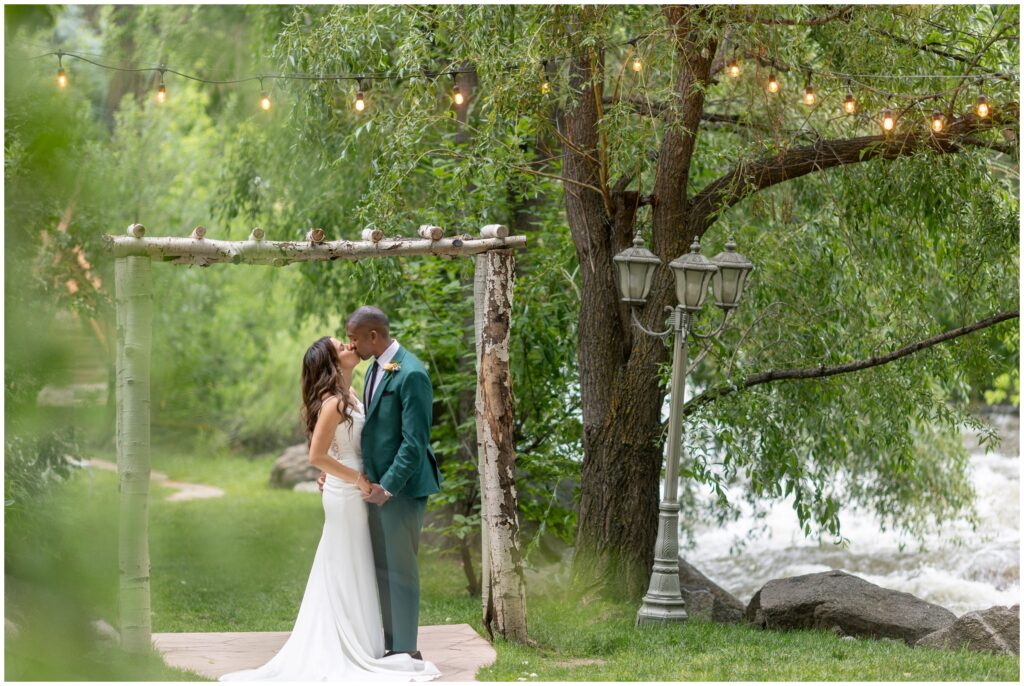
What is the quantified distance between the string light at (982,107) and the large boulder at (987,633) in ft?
9.83

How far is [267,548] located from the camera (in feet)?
4.47

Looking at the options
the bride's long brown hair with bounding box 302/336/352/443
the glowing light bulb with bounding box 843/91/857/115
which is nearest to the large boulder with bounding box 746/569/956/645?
the glowing light bulb with bounding box 843/91/857/115

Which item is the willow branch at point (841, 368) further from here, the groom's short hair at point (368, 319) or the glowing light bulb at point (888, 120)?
the groom's short hair at point (368, 319)

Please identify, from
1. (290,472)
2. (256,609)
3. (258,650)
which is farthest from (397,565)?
(290,472)

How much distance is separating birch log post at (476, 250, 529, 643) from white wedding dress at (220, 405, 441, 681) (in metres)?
0.79

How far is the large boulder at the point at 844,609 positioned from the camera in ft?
24.2

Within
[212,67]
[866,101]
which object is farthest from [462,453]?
[212,67]

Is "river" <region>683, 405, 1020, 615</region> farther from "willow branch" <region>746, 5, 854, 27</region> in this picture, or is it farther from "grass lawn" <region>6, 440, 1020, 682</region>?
"willow branch" <region>746, 5, 854, 27</region>

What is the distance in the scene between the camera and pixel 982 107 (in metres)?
6.93

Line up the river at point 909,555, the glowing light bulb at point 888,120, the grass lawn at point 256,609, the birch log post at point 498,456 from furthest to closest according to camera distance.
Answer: the river at point 909,555, the glowing light bulb at point 888,120, the birch log post at point 498,456, the grass lawn at point 256,609

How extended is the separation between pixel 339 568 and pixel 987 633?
3773mm

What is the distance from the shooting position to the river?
37.5ft

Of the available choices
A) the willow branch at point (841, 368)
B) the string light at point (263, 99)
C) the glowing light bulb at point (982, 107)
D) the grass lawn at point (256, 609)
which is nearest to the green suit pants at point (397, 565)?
the grass lawn at point (256, 609)

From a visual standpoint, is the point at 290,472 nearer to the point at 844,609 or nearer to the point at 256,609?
the point at 256,609
